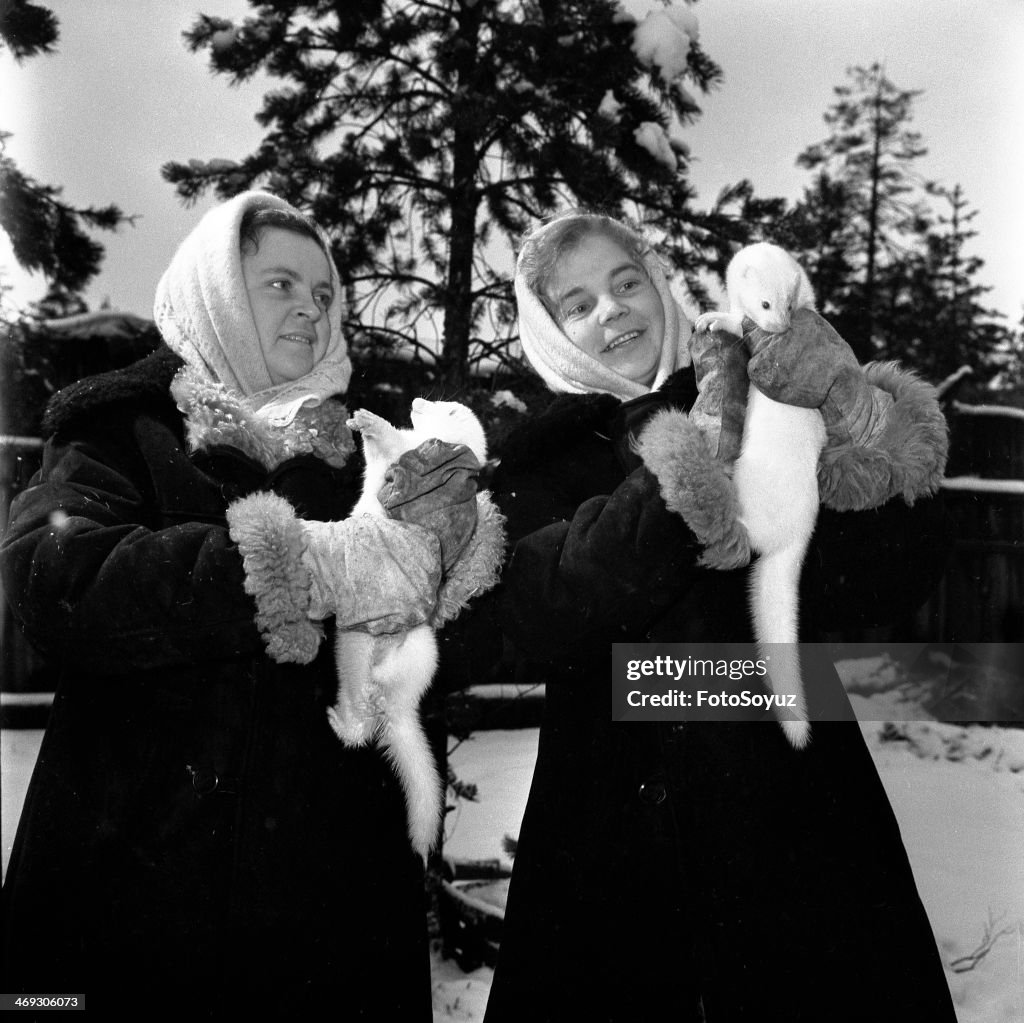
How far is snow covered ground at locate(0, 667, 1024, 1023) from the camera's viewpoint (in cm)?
163

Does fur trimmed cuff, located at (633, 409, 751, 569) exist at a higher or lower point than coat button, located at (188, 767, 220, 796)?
higher

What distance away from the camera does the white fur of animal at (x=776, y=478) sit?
1066 mm

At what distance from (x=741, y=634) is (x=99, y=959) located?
34.5 inches

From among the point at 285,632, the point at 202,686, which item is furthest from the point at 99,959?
the point at 285,632

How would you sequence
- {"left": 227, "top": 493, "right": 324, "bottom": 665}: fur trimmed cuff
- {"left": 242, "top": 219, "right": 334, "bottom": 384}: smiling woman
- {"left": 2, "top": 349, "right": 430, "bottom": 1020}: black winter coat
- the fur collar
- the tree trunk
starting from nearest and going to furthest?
{"left": 227, "top": 493, "right": 324, "bottom": 665}: fur trimmed cuff → {"left": 2, "top": 349, "right": 430, "bottom": 1020}: black winter coat → the fur collar → {"left": 242, "top": 219, "right": 334, "bottom": 384}: smiling woman → the tree trunk

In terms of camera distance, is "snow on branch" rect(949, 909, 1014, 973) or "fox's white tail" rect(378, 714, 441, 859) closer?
"fox's white tail" rect(378, 714, 441, 859)

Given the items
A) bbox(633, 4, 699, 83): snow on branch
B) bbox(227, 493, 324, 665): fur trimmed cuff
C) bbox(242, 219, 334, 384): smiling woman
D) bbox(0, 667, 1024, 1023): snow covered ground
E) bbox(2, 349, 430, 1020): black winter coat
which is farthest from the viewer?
bbox(633, 4, 699, 83): snow on branch

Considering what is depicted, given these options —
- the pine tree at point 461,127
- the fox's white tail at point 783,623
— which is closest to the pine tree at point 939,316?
the pine tree at point 461,127

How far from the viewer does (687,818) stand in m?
1.12

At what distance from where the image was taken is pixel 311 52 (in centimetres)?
188

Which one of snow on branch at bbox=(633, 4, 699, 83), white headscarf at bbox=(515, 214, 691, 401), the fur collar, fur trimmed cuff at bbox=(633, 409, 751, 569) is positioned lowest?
fur trimmed cuff at bbox=(633, 409, 751, 569)

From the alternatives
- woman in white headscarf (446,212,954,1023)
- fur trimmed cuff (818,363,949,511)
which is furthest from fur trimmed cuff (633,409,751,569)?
fur trimmed cuff (818,363,949,511)

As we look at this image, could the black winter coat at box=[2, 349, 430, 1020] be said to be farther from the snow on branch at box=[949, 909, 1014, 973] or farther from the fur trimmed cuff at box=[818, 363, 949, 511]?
the snow on branch at box=[949, 909, 1014, 973]

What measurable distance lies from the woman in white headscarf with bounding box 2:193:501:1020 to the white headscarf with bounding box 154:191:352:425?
0.04 meters
